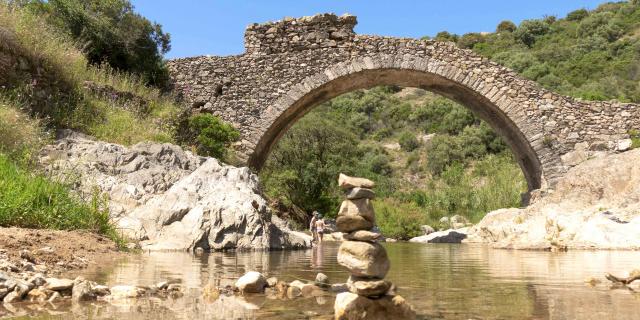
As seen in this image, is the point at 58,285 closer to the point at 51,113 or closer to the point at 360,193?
the point at 360,193

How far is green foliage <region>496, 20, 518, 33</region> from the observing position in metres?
54.0

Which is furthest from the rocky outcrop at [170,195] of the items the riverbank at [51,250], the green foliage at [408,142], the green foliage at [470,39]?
the green foliage at [470,39]

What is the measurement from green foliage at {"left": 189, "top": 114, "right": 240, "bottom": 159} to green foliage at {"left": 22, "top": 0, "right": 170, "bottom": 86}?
7.03 feet

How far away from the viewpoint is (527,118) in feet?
43.5

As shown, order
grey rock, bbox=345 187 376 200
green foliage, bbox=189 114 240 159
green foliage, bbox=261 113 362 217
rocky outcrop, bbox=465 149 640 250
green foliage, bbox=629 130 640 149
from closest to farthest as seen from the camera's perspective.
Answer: grey rock, bbox=345 187 376 200 → rocky outcrop, bbox=465 149 640 250 → green foliage, bbox=189 114 240 159 → green foliage, bbox=629 130 640 149 → green foliage, bbox=261 113 362 217

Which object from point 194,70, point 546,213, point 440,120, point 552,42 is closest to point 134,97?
point 194,70

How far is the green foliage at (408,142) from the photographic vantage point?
39.6m

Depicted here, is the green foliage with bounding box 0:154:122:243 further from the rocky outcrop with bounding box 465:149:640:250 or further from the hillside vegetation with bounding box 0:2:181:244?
the rocky outcrop with bounding box 465:149:640:250

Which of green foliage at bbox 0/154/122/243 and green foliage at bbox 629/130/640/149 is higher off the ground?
green foliage at bbox 629/130/640/149

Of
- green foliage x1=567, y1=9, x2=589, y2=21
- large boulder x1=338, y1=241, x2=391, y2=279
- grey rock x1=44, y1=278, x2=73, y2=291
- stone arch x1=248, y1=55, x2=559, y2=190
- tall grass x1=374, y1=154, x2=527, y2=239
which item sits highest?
green foliage x1=567, y1=9, x2=589, y2=21

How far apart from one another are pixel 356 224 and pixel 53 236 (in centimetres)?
333

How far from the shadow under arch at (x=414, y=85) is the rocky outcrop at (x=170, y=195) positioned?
17.6ft

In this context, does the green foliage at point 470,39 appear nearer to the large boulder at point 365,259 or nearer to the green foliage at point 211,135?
the green foliage at point 211,135

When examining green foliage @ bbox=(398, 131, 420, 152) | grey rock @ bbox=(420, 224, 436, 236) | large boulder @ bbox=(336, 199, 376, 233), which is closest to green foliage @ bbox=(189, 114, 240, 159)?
large boulder @ bbox=(336, 199, 376, 233)
